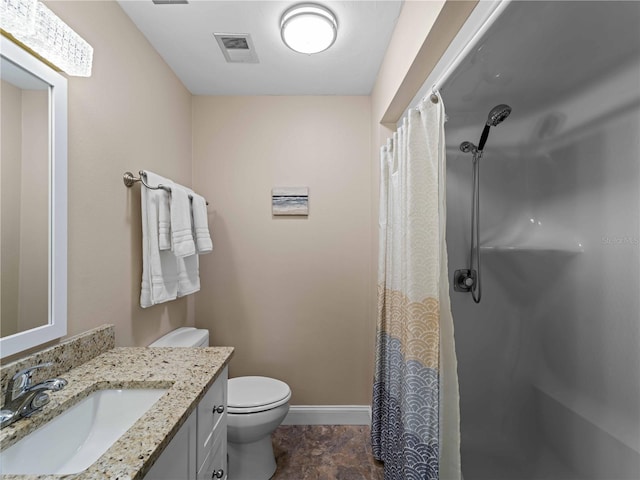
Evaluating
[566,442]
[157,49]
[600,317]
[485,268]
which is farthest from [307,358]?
[157,49]

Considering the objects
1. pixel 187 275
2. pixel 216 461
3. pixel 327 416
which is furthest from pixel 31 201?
pixel 327 416

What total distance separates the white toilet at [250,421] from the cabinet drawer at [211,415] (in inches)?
17.7

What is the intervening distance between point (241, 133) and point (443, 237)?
1685mm

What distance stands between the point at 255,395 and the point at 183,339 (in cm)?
53

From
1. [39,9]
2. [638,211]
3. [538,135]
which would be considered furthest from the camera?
[538,135]

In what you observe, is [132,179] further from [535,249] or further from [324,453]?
[535,249]

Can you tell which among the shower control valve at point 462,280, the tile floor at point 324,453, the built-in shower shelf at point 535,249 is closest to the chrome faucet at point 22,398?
the tile floor at point 324,453

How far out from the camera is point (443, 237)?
1171 mm

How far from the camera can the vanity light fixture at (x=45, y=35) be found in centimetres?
86

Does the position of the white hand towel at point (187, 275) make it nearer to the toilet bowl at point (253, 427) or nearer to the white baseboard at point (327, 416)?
the toilet bowl at point (253, 427)

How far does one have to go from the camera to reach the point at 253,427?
1623mm

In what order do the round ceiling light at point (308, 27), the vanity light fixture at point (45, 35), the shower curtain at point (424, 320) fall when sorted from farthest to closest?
1. the round ceiling light at point (308, 27)
2. the shower curtain at point (424, 320)
3. the vanity light fixture at point (45, 35)

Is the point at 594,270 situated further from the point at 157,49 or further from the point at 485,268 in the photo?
the point at 157,49

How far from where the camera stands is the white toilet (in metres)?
1.62
